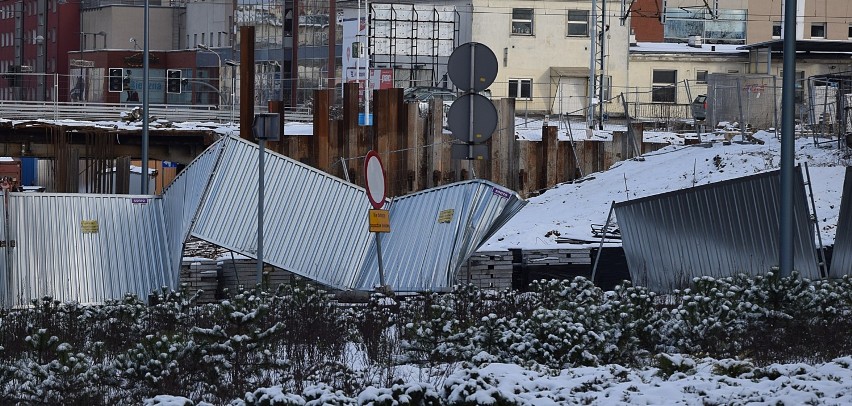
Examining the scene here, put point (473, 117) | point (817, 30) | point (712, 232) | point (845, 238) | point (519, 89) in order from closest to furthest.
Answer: point (473, 117), point (845, 238), point (712, 232), point (519, 89), point (817, 30)

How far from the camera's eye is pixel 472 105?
15648mm

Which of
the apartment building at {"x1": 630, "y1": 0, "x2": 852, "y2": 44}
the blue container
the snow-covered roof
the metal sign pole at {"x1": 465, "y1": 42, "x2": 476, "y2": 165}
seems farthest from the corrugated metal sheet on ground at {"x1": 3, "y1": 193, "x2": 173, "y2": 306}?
the apartment building at {"x1": 630, "y1": 0, "x2": 852, "y2": 44}

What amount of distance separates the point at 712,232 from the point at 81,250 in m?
8.92

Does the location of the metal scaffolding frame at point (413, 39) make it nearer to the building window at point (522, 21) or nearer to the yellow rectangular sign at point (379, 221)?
the building window at point (522, 21)

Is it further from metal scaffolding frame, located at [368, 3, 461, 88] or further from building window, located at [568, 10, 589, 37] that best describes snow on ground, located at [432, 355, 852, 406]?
building window, located at [568, 10, 589, 37]

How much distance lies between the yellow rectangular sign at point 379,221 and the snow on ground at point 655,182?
7.76m

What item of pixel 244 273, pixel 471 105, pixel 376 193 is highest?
pixel 471 105

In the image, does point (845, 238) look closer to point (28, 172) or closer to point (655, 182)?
point (655, 182)

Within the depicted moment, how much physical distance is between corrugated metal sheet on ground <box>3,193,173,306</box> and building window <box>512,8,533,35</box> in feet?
158

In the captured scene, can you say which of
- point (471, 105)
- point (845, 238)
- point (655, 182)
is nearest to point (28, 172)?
point (655, 182)

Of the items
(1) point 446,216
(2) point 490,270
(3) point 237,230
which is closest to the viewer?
(1) point 446,216

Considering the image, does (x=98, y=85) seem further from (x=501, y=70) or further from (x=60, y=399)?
(x=60, y=399)

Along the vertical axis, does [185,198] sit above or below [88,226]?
above

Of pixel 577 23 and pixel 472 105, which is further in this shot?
pixel 577 23
